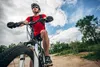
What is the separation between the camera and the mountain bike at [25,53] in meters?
1.04

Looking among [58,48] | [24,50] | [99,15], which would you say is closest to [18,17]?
[99,15]

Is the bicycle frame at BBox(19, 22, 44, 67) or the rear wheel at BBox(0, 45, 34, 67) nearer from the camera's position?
the rear wheel at BBox(0, 45, 34, 67)

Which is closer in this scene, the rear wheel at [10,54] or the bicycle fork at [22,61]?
the rear wheel at [10,54]

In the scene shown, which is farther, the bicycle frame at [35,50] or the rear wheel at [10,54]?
the bicycle frame at [35,50]

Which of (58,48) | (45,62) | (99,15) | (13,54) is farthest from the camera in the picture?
(58,48)

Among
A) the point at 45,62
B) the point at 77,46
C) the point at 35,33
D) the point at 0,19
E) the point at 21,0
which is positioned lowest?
the point at 45,62

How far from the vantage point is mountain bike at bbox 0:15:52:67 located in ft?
3.41

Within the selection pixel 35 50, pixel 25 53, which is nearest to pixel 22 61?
pixel 25 53

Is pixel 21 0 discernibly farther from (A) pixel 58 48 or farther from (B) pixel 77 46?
(A) pixel 58 48

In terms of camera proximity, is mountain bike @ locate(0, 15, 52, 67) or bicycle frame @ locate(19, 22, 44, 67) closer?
mountain bike @ locate(0, 15, 52, 67)

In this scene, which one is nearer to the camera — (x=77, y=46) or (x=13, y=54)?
(x=13, y=54)

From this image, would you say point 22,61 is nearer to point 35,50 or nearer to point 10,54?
point 10,54

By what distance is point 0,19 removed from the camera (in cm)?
446

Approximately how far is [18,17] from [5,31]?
0.50 m
